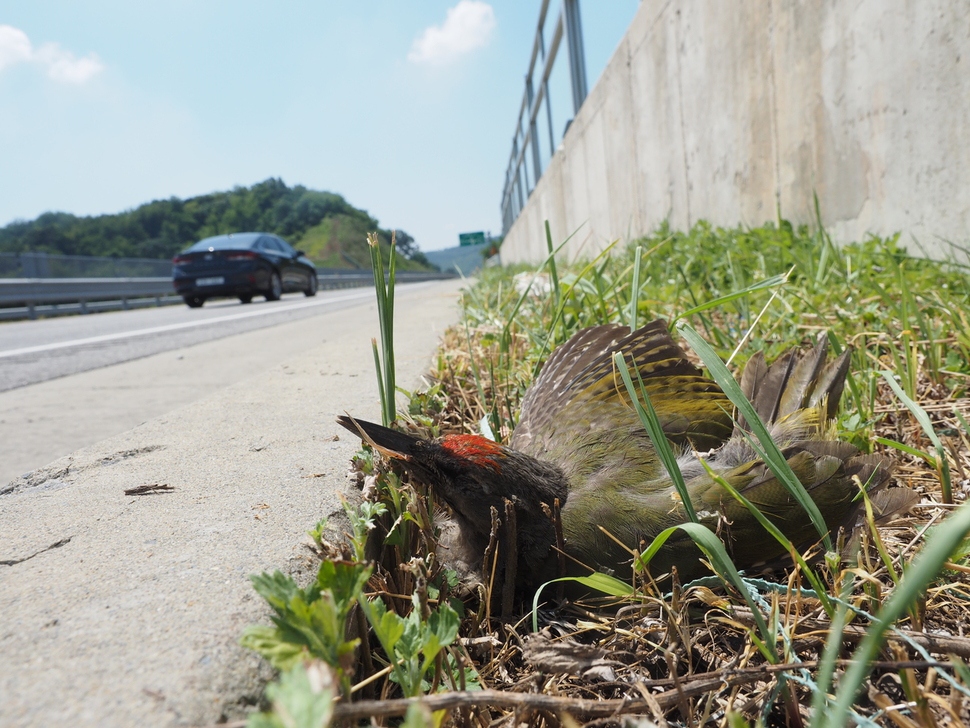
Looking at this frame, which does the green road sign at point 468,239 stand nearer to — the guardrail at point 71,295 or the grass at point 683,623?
the guardrail at point 71,295

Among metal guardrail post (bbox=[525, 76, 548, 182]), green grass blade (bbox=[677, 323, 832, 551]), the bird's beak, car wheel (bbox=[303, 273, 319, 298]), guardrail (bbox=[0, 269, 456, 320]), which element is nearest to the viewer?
green grass blade (bbox=[677, 323, 832, 551])

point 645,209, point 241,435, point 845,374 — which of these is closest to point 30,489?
point 241,435

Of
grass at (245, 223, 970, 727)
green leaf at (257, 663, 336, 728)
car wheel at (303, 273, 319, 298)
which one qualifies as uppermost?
car wheel at (303, 273, 319, 298)

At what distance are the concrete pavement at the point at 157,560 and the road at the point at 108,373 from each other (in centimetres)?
102

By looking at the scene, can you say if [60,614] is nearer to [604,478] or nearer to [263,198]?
[604,478]

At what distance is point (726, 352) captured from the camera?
2475 mm

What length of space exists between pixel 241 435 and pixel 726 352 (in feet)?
5.52

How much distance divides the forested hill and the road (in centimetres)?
3895

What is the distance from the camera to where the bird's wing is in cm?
164

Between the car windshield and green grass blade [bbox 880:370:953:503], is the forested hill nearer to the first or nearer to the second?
the car windshield

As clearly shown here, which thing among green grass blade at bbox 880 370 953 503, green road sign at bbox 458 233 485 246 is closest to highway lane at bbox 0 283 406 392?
green grass blade at bbox 880 370 953 503

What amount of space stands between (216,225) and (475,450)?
69.0 metres

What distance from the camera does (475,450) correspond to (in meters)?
1.29

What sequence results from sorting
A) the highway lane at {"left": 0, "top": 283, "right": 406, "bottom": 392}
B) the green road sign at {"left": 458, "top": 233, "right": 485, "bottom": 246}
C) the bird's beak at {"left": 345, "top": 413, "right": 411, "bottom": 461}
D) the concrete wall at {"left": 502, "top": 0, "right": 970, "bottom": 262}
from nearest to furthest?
the bird's beak at {"left": 345, "top": 413, "right": 411, "bottom": 461}
the concrete wall at {"left": 502, "top": 0, "right": 970, "bottom": 262}
the highway lane at {"left": 0, "top": 283, "right": 406, "bottom": 392}
the green road sign at {"left": 458, "top": 233, "right": 485, "bottom": 246}
